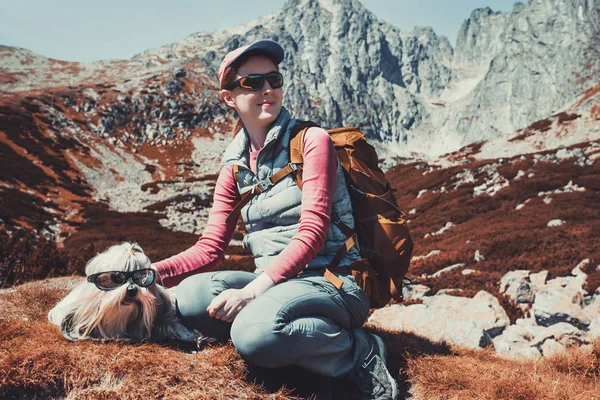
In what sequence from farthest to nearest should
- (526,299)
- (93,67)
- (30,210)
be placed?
(93,67), (30,210), (526,299)

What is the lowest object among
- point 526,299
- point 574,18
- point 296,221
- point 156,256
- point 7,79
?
point 156,256

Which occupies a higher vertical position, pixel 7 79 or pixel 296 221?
pixel 7 79

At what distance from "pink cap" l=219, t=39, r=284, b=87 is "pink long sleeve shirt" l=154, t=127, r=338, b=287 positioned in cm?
83

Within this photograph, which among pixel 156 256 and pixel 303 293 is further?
pixel 156 256

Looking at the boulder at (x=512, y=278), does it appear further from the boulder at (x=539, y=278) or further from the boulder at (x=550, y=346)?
the boulder at (x=550, y=346)

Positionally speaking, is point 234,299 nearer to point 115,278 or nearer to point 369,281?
point 115,278

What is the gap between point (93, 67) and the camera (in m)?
112

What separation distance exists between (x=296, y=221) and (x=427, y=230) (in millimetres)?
17128

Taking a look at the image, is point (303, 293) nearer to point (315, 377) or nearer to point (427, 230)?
point (315, 377)

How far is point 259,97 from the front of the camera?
3.68 metres

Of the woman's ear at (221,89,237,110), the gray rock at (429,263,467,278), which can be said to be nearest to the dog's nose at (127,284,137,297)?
the woman's ear at (221,89,237,110)

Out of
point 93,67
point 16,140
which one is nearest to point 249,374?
point 16,140

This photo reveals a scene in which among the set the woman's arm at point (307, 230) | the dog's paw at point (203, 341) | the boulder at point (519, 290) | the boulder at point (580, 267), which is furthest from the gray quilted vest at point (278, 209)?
the boulder at point (580, 267)

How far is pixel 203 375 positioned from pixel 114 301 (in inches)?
38.2
